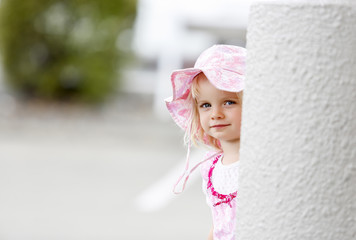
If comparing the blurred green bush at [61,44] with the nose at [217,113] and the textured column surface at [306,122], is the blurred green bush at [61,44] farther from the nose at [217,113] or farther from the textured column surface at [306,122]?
the textured column surface at [306,122]

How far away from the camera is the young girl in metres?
1.93

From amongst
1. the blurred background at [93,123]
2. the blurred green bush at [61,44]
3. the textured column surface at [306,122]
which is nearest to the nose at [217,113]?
the textured column surface at [306,122]

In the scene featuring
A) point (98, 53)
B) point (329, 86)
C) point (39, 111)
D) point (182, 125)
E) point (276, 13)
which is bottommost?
point (39, 111)

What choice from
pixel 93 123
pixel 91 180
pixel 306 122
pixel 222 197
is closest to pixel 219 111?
pixel 222 197

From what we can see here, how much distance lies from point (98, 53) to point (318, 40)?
15789 millimetres

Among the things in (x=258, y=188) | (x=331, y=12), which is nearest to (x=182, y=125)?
(x=258, y=188)

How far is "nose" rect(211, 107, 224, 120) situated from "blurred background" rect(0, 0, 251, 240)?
14.9 ft

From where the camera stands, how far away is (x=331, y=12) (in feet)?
4.82

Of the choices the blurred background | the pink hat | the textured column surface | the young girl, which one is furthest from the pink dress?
the blurred background

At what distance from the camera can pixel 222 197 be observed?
1947 mm

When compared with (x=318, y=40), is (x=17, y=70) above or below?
below

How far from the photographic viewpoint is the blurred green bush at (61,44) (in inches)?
655

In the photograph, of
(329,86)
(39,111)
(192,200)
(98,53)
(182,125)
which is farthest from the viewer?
(98,53)

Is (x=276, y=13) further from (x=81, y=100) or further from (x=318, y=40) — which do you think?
(x=81, y=100)
